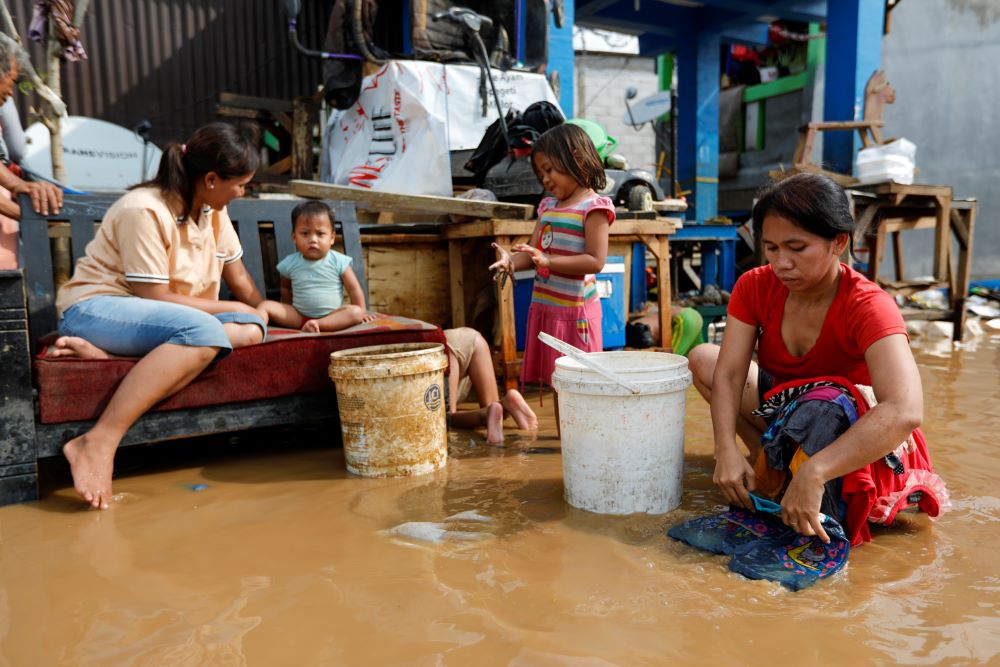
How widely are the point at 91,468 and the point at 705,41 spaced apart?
33.5ft

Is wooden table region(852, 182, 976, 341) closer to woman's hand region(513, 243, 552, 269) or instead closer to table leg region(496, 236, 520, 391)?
table leg region(496, 236, 520, 391)

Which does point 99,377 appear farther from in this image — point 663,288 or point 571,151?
point 663,288

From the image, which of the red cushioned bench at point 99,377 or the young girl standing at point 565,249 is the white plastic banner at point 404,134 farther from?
the young girl standing at point 565,249

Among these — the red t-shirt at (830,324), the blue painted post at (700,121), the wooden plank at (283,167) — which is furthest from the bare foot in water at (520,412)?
the blue painted post at (700,121)

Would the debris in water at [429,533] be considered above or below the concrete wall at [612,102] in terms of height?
below

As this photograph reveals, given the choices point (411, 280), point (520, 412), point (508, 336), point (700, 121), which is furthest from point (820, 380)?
point (700, 121)

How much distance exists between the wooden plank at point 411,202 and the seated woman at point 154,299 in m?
1.20

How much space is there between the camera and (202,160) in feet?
9.01

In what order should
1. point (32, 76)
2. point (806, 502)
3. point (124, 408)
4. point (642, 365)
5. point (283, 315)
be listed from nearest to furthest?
point (806, 502)
point (642, 365)
point (124, 408)
point (283, 315)
point (32, 76)

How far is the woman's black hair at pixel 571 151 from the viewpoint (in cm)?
288

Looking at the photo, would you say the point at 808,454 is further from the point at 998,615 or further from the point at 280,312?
the point at 280,312

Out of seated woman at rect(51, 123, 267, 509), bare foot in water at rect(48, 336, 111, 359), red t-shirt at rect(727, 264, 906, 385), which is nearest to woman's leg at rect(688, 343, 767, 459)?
red t-shirt at rect(727, 264, 906, 385)

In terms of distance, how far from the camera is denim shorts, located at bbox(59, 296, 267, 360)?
2.61 meters

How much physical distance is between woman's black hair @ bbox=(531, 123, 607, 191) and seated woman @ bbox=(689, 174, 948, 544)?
35.1 inches
